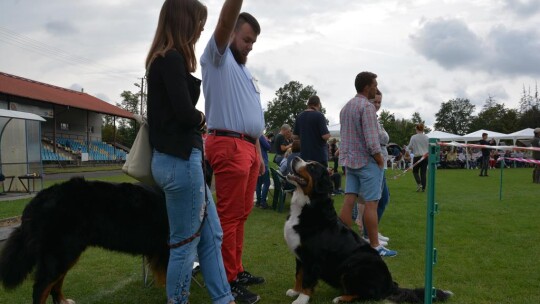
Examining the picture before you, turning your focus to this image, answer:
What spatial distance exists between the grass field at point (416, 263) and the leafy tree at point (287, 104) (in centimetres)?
7923

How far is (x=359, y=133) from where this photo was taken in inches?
192

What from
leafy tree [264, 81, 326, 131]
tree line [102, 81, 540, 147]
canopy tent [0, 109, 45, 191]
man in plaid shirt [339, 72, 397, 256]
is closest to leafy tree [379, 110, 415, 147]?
tree line [102, 81, 540, 147]

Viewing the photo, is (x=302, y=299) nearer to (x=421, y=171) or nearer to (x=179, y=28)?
(x=179, y=28)

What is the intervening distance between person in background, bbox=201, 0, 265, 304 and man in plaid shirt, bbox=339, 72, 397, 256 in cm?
163

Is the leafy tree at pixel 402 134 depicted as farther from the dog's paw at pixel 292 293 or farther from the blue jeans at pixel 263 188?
the dog's paw at pixel 292 293

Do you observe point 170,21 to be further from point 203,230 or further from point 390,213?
point 390,213

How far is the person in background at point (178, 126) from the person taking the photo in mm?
2432

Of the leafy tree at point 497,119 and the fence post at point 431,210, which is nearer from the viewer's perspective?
the fence post at point 431,210

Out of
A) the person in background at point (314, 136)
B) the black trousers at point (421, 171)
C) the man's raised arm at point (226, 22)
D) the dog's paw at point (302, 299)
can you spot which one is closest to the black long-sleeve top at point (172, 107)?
the man's raised arm at point (226, 22)

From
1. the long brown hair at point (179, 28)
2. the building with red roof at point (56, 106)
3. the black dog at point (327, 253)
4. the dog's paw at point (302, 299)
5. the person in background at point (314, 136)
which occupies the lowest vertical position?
the dog's paw at point (302, 299)

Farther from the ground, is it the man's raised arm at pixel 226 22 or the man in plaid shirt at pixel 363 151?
the man's raised arm at pixel 226 22

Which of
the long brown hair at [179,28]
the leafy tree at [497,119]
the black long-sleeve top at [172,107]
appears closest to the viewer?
the black long-sleeve top at [172,107]

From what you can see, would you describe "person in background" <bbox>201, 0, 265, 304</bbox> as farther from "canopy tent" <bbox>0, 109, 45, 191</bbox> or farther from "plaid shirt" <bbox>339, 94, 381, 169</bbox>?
"canopy tent" <bbox>0, 109, 45, 191</bbox>

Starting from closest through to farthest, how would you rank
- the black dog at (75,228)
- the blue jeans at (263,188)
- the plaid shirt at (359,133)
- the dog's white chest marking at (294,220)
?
1. the black dog at (75,228)
2. the dog's white chest marking at (294,220)
3. the plaid shirt at (359,133)
4. the blue jeans at (263,188)
